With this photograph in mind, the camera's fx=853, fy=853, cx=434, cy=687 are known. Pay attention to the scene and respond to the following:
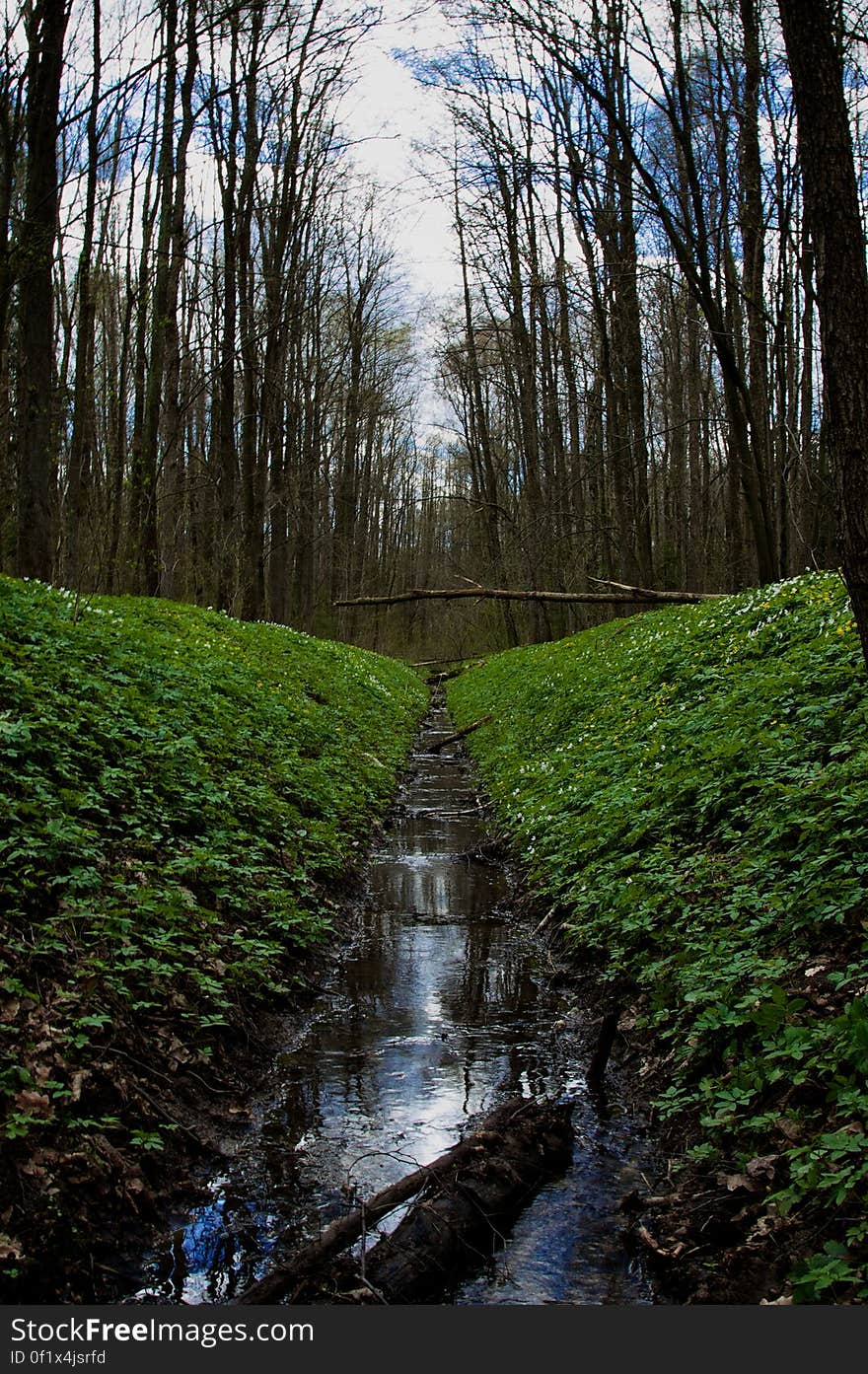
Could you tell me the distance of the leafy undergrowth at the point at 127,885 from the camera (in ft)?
10.3

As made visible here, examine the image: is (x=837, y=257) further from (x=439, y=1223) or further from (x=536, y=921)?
(x=536, y=921)

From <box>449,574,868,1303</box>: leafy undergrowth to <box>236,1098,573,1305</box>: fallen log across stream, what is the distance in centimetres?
57

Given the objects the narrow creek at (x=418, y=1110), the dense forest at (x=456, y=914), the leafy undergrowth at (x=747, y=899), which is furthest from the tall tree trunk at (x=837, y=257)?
the narrow creek at (x=418, y=1110)

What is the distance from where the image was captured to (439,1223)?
9.74ft

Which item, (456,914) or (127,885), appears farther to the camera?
(456,914)

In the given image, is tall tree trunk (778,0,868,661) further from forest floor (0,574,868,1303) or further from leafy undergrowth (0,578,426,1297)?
leafy undergrowth (0,578,426,1297)

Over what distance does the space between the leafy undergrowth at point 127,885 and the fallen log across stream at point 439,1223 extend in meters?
0.75

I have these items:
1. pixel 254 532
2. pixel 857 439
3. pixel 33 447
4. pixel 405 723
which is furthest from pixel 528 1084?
pixel 254 532

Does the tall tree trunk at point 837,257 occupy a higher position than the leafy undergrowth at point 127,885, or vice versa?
the tall tree trunk at point 837,257

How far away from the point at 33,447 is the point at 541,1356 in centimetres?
1078

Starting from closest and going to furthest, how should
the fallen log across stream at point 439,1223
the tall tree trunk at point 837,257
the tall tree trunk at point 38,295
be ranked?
the fallen log across stream at point 439,1223 → the tall tree trunk at point 837,257 → the tall tree trunk at point 38,295

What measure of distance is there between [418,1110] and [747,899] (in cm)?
191

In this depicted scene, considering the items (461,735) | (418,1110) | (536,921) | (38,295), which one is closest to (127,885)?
(418,1110)

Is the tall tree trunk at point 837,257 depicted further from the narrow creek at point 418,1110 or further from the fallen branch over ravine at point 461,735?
the fallen branch over ravine at point 461,735
